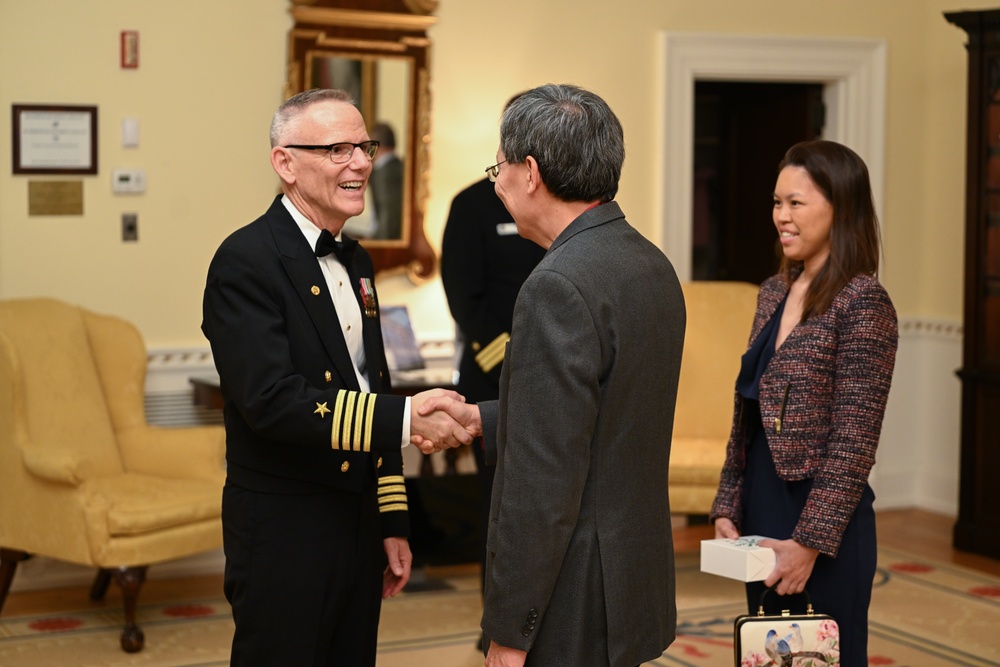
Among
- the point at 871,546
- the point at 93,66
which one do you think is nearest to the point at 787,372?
the point at 871,546

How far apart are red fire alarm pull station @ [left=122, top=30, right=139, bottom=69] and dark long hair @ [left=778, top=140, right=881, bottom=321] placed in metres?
3.29

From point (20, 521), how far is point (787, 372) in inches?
123

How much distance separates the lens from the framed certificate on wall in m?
4.95

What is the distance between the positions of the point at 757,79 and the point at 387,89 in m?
1.99

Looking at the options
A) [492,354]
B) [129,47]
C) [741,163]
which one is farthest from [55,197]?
[741,163]

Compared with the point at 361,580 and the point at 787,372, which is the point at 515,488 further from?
the point at 787,372

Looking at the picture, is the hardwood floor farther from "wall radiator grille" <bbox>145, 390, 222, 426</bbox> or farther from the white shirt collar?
the white shirt collar

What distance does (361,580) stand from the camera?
249cm

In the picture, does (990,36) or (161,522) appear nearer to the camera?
(161,522)

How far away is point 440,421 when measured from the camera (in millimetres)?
2439

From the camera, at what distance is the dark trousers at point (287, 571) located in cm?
236

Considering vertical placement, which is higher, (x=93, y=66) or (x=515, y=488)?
(x=93, y=66)

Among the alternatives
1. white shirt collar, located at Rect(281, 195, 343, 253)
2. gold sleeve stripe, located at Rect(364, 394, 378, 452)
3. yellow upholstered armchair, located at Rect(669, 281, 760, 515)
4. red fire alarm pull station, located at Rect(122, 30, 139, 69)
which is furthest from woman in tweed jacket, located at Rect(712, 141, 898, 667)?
red fire alarm pull station, located at Rect(122, 30, 139, 69)

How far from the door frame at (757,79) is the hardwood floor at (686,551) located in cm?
159
